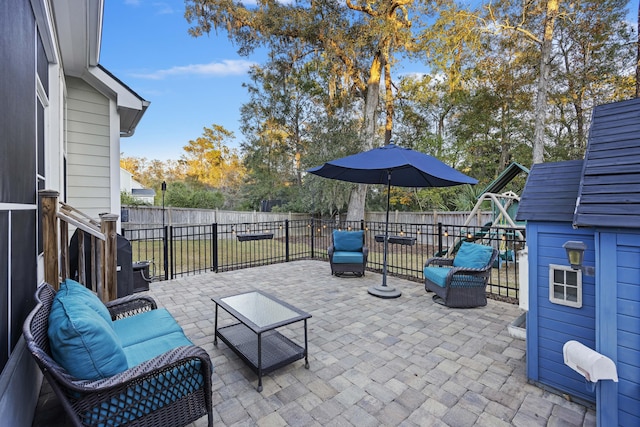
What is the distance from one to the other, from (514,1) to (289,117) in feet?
32.7

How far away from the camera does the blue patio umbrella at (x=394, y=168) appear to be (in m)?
4.08

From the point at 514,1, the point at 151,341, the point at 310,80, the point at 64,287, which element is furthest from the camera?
the point at 310,80

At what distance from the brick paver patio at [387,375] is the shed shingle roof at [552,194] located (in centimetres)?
145

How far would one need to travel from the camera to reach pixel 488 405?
2221 mm

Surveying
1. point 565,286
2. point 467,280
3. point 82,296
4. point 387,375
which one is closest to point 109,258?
point 82,296

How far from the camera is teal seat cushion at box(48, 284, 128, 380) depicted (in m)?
1.47

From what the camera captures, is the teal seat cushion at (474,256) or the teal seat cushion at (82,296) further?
the teal seat cushion at (474,256)

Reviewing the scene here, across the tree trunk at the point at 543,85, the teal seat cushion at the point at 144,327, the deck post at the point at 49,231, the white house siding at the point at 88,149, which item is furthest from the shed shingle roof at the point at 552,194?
the tree trunk at the point at 543,85

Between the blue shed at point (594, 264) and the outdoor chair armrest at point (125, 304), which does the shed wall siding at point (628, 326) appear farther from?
the outdoor chair armrest at point (125, 304)

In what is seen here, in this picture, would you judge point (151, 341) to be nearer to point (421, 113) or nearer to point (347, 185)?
point (347, 185)

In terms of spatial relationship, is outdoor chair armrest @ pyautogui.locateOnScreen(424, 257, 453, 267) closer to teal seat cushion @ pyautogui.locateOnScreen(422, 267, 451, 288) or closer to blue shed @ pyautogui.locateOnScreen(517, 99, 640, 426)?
teal seat cushion @ pyautogui.locateOnScreen(422, 267, 451, 288)

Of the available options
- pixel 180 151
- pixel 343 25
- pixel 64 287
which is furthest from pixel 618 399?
pixel 180 151

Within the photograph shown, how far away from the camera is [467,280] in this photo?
4.19 meters

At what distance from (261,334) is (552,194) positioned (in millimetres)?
2842
